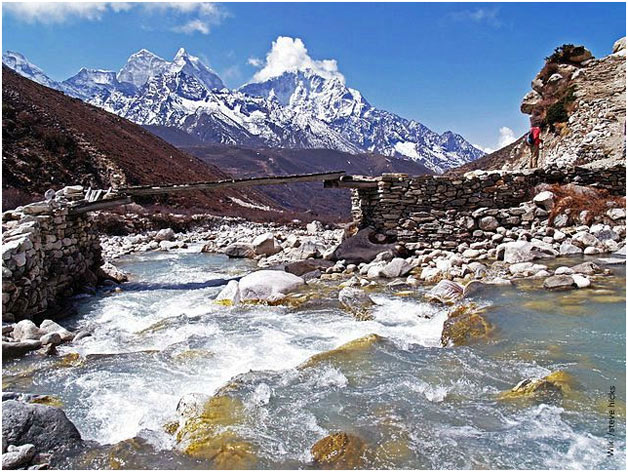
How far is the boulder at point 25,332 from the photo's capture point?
689 centimetres

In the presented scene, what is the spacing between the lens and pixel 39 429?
4.00 metres

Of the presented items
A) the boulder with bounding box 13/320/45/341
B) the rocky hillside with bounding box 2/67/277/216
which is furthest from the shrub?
the boulder with bounding box 13/320/45/341

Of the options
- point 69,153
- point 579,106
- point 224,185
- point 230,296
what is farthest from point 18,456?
point 69,153

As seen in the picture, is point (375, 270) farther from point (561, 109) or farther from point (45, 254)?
point (561, 109)

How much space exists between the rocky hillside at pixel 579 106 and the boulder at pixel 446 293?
12832 millimetres

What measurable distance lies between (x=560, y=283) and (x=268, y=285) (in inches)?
238

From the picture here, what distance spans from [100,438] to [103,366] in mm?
1998

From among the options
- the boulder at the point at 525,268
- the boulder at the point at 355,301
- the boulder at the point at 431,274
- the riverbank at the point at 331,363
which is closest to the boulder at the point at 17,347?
the riverbank at the point at 331,363

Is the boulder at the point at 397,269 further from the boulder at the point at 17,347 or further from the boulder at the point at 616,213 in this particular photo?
the boulder at the point at 17,347

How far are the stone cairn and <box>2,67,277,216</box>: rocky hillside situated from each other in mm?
16489

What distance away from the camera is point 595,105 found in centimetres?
2231

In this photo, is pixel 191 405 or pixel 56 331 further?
pixel 56 331

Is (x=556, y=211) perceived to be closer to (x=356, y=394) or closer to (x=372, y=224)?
(x=372, y=224)

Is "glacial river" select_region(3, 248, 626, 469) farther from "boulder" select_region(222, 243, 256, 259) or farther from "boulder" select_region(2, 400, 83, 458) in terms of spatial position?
"boulder" select_region(222, 243, 256, 259)
